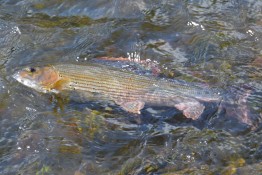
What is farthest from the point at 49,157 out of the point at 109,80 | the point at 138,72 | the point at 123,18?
the point at 123,18

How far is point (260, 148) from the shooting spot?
5801 millimetres

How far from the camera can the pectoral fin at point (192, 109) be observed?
623cm

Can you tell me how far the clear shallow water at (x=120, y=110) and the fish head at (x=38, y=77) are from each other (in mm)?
189

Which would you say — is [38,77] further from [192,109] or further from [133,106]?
[192,109]

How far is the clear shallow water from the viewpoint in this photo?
569 centimetres

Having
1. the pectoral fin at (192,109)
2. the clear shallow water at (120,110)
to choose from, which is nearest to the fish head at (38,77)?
the clear shallow water at (120,110)

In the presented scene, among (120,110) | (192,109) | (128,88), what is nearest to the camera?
(192,109)

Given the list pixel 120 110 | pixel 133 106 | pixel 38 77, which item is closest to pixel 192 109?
pixel 133 106

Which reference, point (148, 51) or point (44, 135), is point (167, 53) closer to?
point (148, 51)

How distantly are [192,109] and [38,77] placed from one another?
193 centimetres

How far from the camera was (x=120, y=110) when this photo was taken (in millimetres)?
6480

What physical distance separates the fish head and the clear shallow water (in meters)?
0.19

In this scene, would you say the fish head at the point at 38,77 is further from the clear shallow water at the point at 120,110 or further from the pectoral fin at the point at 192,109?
the pectoral fin at the point at 192,109

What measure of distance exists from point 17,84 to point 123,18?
251 cm
